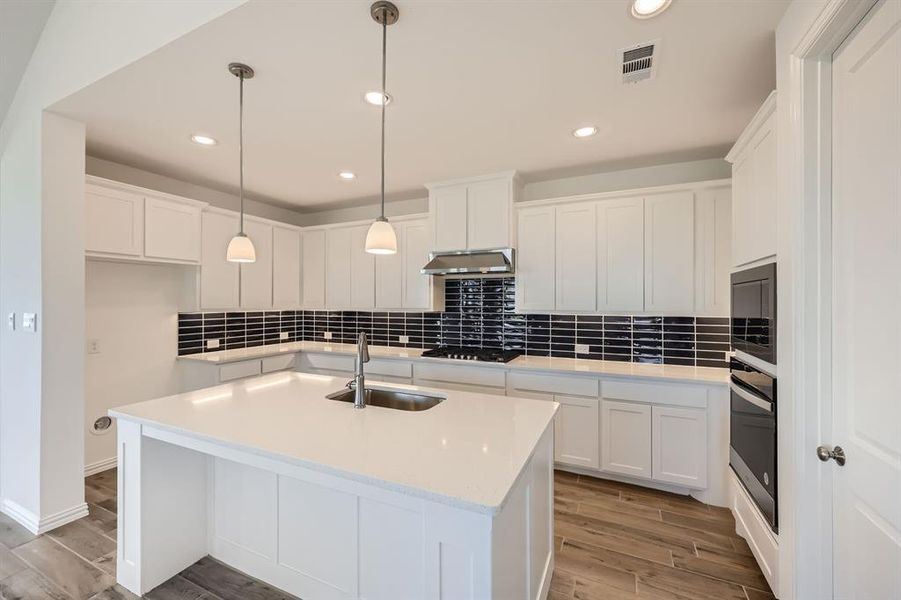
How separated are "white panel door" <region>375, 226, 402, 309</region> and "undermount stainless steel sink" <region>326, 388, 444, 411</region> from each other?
5.91ft

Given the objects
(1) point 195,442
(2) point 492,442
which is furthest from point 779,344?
(1) point 195,442

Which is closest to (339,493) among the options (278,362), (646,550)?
(646,550)

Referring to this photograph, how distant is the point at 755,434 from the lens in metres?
1.76

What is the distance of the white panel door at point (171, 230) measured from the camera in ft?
10.0

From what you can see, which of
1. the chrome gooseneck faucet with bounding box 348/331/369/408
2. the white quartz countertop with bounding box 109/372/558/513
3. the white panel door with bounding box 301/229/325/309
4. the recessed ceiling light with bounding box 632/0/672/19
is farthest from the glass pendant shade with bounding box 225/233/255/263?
the white panel door with bounding box 301/229/325/309

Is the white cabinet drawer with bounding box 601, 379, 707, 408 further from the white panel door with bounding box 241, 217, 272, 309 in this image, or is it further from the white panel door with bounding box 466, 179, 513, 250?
the white panel door with bounding box 241, 217, 272, 309

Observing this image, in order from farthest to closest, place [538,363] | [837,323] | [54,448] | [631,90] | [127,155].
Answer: [538,363], [127,155], [54,448], [631,90], [837,323]

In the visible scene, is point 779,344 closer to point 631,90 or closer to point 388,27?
point 631,90

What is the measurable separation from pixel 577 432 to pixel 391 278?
2.26 meters

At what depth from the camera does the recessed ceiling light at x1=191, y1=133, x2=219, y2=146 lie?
2597 mm

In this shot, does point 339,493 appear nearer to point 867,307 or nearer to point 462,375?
point 462,375

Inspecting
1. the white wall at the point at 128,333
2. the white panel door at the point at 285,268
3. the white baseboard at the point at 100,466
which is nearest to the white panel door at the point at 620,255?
the white panel door at the point at 285,268

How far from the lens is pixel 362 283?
4.15 meters

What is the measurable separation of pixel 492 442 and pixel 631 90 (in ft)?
6.26
